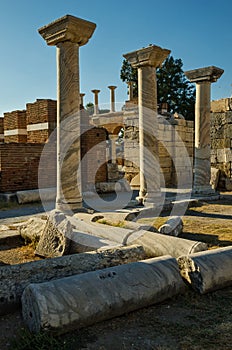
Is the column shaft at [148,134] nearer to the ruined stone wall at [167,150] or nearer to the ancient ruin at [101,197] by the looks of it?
the ancient ruin at [101,197]

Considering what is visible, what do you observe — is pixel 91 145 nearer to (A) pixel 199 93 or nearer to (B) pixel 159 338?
(A) pixel 199 93

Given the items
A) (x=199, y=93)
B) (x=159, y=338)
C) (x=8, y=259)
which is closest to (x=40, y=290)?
(x=159, y=338)

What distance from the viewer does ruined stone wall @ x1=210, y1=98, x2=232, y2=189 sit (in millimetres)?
13648

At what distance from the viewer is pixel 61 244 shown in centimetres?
541

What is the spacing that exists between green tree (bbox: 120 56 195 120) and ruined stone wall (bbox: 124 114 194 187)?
26.1m

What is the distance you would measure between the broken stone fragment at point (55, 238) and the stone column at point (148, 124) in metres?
4.19

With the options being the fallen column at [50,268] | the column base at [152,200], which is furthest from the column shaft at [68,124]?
the fallen column at [50,268]

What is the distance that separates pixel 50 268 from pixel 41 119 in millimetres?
11338

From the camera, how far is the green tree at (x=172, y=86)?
41.5 metres

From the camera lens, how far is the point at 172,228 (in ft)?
20.4

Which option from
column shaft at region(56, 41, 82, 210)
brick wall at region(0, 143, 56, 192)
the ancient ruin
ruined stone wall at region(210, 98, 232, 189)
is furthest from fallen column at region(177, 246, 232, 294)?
ruined stone wall at region(210, 98, 232, 189)

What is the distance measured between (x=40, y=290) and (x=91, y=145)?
1131 cm

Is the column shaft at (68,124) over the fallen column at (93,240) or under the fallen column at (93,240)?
over

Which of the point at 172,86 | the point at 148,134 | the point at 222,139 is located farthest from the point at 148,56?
the point at 172,86
